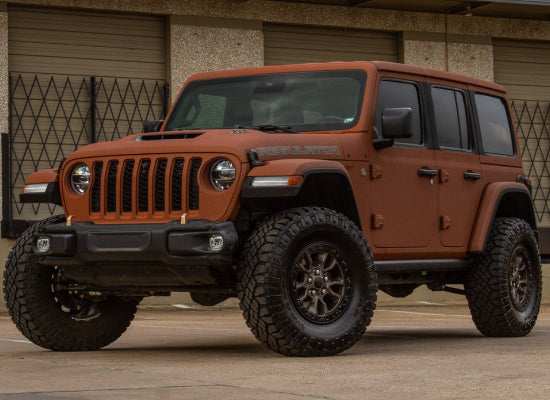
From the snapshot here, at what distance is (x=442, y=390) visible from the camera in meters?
6.76

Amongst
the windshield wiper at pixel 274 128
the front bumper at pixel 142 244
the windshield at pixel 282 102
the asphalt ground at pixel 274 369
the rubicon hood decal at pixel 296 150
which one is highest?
the windshield at pixel 282 102

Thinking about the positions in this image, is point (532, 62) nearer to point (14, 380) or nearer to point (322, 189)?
point (322, 189)

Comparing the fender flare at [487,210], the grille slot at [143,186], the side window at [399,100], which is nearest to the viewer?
the grille slot at [143,186]

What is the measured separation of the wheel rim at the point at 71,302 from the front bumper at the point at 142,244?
0.38m

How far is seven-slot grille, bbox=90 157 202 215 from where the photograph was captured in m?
8.73

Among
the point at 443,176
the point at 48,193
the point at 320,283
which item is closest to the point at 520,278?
the point at 443,176

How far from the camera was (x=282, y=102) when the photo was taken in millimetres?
10000

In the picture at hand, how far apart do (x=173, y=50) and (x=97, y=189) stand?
392 inches

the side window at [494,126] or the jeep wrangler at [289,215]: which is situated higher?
the side window at [494,126]

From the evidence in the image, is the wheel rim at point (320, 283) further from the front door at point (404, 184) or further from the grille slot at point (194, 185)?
the front door at point (404, 184)

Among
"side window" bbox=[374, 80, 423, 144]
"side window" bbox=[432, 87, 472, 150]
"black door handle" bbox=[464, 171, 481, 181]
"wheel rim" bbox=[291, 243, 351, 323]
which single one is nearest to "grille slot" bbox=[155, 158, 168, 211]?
"wheel rim" bbox=[291, 243, 351, 323]

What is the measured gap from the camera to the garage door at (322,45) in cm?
1986

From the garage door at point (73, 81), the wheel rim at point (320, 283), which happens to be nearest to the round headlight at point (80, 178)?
the wheel rim at point (320, 283)

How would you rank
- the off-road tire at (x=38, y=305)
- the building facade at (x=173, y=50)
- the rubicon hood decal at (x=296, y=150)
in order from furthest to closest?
the building facade at (x=173, y=50) < the off-road tire at (x=38, y=305) < the rubicon hood decal at (x=296, y=150)
